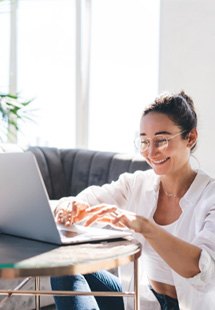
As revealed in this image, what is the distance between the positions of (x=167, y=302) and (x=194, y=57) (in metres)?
2.28

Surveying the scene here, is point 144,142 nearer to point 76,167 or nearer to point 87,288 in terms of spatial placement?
point 87,288

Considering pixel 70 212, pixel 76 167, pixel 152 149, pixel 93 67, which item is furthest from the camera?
pixel 93 67

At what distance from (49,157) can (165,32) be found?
118 centimetres

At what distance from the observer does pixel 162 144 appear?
1783 millimetres

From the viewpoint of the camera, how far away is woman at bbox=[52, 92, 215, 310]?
1.52 m

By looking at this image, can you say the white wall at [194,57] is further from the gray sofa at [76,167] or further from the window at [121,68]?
the gray sofa at [76,167]

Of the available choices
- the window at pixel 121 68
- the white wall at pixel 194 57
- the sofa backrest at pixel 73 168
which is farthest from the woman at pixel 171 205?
the window at pixel 121 68

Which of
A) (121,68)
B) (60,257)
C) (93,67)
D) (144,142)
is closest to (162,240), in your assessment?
(60,257)

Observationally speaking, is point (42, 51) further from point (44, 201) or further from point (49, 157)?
point (44, 201)

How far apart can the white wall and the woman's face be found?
1.84 meters

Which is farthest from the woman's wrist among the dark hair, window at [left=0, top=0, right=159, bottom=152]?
window at [left=0, top=0, right=159, bottom=152]

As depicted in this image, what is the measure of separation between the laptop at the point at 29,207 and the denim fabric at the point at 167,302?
0.40 metres

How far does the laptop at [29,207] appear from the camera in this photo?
1405 mm

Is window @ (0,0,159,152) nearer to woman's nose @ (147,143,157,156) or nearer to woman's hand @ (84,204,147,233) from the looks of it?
woman's nose @ (147,143,157,156)
